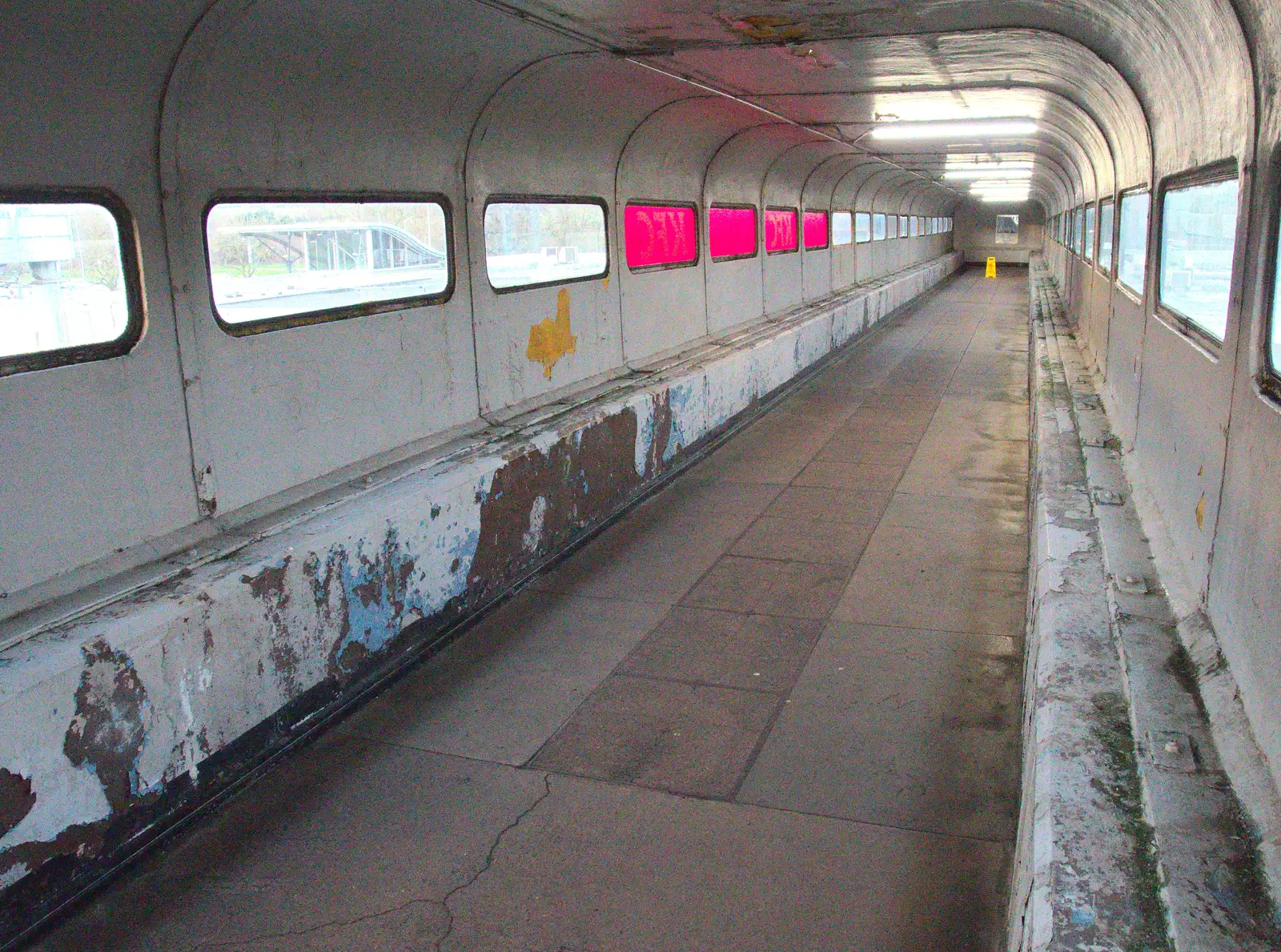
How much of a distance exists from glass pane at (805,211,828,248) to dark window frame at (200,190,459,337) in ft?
34.6

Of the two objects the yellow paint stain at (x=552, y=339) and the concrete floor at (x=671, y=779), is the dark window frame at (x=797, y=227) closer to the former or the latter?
the yellow paint stain at (x=552, y=339)

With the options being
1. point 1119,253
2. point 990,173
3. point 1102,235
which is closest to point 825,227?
point 990,173

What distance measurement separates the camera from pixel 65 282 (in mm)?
3705

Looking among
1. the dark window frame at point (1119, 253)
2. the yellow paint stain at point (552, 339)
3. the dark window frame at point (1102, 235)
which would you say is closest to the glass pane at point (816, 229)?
the dark window frame at point (1102, 235)

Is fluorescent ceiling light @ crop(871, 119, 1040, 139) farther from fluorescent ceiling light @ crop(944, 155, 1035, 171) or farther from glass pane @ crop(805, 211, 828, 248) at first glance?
glass pane @ crop(805, 211, 828, 248)

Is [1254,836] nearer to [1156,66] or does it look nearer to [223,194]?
[1156,66]

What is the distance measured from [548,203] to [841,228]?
41.3ft

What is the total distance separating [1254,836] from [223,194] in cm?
430

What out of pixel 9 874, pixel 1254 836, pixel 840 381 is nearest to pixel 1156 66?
pixel 1254 836

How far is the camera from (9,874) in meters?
3.10

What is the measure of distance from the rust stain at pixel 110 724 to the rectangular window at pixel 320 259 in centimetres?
164

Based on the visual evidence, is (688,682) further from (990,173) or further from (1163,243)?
(990,173)

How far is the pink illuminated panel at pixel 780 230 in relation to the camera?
43.5 feet

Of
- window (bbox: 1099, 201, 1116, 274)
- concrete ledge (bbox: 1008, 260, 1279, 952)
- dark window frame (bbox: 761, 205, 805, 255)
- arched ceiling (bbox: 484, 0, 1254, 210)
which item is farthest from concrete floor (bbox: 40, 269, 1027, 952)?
dark window frame (bbox: 761, 205, 805, 255)
